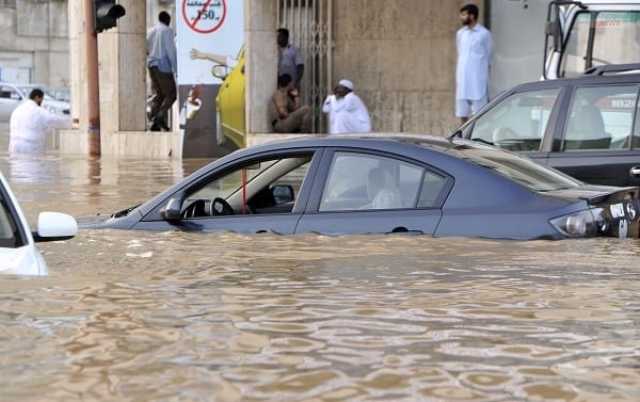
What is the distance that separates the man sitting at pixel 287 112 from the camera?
2041cm

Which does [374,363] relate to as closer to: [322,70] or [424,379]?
[424,379]

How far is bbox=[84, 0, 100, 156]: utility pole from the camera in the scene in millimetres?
19781

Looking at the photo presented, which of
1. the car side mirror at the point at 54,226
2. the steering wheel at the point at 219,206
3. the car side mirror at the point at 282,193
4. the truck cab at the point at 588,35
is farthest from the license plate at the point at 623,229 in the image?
the truck cab at the point at 588,35

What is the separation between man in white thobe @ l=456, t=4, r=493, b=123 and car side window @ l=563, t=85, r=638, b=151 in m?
6.92

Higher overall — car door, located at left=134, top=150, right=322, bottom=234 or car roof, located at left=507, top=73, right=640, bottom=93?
car roof, located at left=507, top=73, right=640, bottom=93

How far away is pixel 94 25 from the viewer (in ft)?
61.1

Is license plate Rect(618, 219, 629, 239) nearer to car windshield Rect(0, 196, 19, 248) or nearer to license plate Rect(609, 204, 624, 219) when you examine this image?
license plate Rect(609, 204, 624, 219)

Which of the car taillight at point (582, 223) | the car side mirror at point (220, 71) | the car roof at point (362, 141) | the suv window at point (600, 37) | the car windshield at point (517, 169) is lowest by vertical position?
the car taillight at point (582, 223)

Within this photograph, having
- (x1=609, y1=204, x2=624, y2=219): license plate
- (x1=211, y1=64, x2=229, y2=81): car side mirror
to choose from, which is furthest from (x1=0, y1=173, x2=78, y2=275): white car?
(x1=211, y1=64, x2=229, y2=81): car side mirror

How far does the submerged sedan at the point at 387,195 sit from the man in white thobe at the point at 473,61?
8.77 metres

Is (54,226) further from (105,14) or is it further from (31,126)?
(31,126)

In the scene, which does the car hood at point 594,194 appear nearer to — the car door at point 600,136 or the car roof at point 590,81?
the car door at point 600,136

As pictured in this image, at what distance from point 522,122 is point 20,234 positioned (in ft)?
17.6

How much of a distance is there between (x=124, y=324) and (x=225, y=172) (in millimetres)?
2564
